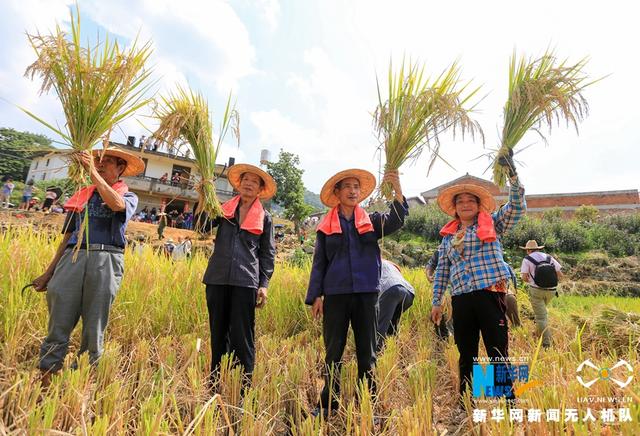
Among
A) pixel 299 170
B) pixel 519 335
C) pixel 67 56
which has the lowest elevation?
pixel 519 335

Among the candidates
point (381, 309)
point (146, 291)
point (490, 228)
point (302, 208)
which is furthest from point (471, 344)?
point (302, 208)

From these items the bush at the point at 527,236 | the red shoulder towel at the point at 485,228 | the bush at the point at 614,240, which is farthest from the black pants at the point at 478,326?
the bush at the point at 614,240

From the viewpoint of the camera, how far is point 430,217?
1697cm

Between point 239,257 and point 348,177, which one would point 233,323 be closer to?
point 239,257

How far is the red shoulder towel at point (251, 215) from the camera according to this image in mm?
2561

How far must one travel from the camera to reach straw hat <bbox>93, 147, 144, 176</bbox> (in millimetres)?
2443

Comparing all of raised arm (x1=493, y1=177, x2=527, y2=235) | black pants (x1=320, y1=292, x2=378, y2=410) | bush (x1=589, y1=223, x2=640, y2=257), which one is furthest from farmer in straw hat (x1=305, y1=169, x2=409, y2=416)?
bush (x1=589, y1=223, x2=640, y2=257)

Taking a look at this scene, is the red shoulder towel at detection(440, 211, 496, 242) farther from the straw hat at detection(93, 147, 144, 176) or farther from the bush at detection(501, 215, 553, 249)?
the bush at detection(501, 215, 553, 249)

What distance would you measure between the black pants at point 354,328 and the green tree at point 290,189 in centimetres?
2187

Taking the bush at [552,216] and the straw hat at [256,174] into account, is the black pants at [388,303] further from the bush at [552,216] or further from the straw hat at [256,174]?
the bush at [552,216]

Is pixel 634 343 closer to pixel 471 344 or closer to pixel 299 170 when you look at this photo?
pixel 471 344

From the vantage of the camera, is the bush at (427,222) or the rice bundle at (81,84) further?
the bush at (427,222)

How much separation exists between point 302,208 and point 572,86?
23024mm

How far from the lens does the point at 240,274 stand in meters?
2.45
